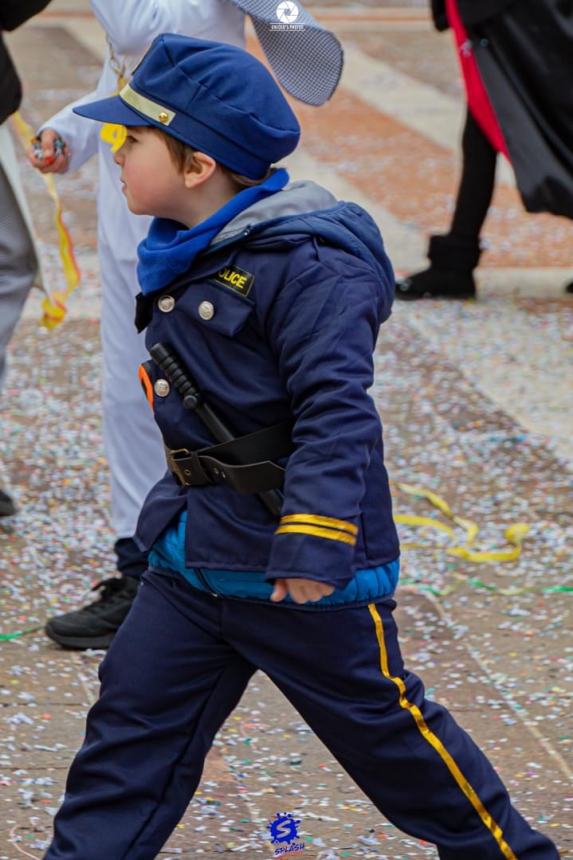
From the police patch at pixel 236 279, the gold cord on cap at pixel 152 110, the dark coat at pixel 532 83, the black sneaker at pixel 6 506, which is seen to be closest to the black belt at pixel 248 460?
the police patch at pixel 236 279

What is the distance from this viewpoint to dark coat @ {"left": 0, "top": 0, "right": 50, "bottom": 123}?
14.8 feet

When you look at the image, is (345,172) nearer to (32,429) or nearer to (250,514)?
(32,429)

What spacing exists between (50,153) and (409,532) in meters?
1.55

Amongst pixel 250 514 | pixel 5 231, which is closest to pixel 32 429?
pixel 5 231

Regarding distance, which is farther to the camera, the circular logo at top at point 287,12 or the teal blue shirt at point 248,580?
the circular logo at top at point 287,12

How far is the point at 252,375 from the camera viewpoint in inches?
102

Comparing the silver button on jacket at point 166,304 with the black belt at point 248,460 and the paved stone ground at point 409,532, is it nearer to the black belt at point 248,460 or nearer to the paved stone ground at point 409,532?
the black belt at point 248,460

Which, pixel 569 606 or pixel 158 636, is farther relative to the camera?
pixel 569 606

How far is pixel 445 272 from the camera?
681 centimetres

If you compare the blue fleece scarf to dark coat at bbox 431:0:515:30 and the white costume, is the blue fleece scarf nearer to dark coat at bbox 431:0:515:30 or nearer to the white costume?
the white costume

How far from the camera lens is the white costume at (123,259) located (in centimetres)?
359

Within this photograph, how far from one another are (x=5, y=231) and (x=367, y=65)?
7.27m

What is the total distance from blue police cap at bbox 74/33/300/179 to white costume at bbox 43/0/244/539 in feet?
3.16

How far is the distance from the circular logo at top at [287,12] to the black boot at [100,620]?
129 cm
